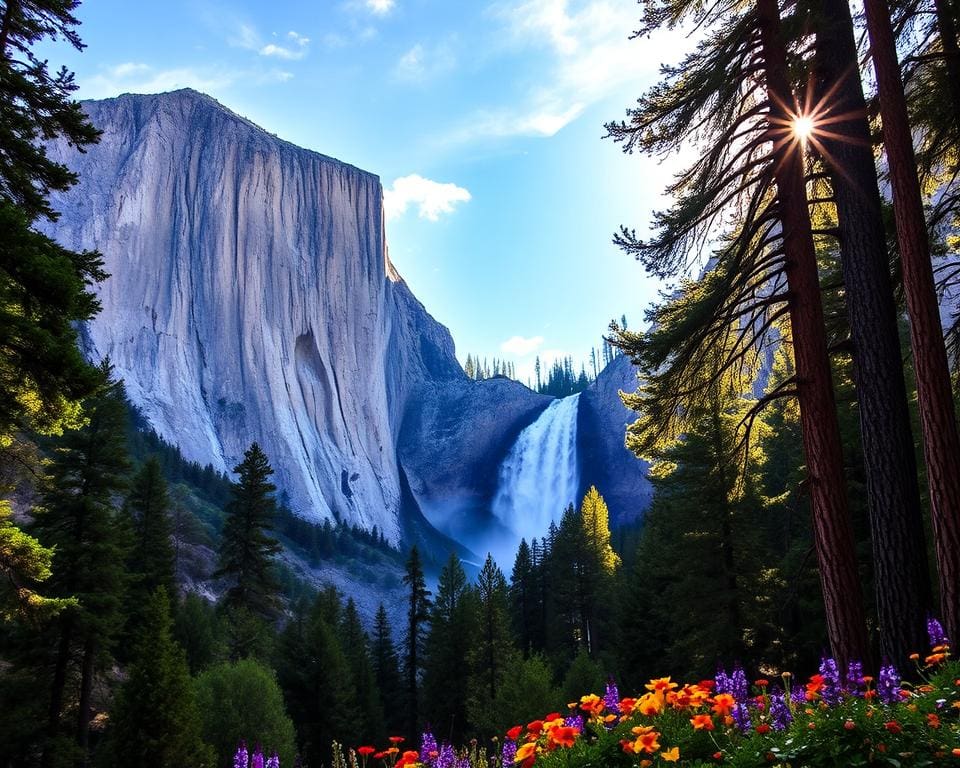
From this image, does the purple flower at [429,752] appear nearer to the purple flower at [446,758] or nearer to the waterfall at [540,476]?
the purple flower at [446,758]

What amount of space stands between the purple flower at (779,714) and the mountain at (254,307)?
206 ft

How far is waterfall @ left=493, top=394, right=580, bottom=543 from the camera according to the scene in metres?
88.4

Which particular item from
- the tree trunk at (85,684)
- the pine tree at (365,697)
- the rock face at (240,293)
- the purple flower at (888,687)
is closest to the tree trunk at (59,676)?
the tree trunk at (85,684)

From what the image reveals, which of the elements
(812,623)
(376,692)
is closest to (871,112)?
(812,623)

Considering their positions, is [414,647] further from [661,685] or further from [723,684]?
[661,685]

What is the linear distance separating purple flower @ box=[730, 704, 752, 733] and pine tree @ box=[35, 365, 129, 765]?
14755mm

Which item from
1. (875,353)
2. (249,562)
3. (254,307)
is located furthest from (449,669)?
(254,307)

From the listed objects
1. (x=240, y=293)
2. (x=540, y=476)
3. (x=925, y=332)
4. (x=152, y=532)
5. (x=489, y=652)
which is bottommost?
(x=489, y=652)

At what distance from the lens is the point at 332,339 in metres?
83.1

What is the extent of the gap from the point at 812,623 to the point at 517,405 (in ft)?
285

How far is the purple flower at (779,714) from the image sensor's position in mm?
3336

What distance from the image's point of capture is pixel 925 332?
18.1 ft

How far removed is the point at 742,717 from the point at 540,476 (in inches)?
3537

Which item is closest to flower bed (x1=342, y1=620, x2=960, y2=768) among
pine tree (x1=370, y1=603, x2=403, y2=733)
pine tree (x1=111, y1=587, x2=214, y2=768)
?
pine tree (x1=111, y1=587, x2=214, y2=768)
